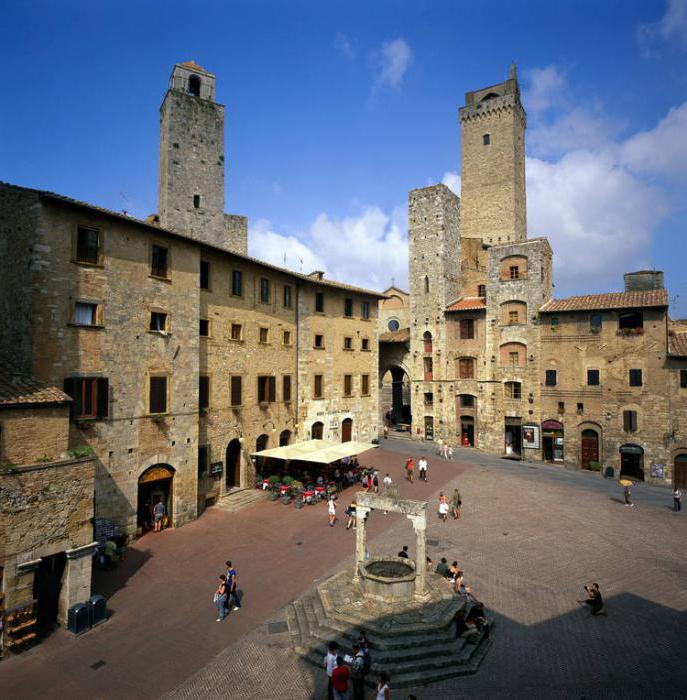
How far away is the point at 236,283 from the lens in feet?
89.4

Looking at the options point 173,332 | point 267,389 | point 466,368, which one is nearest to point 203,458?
point 267,389

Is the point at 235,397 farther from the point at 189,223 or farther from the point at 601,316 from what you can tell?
the point at 601,316

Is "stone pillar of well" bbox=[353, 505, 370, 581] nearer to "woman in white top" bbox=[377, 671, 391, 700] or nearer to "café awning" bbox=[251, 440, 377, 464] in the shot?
"woman in white top" bbox=[377, 671, 391, 700]

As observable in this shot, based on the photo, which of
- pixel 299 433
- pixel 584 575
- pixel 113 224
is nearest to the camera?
pixel 584 575

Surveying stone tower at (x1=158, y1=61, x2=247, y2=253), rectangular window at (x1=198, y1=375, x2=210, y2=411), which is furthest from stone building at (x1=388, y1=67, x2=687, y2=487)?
rectangular window at (x1=198, y1=375, x2=210, y2=411)

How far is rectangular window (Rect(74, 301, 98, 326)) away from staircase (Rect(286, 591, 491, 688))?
44.0 ft

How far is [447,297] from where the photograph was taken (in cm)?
4147

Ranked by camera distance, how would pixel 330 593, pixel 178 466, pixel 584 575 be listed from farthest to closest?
pixel 178 466, pixel 584 575, pixel 330 593

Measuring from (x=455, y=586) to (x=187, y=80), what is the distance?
35.1 meters

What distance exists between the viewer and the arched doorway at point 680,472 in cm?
3188

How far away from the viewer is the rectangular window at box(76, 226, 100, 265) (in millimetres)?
18750

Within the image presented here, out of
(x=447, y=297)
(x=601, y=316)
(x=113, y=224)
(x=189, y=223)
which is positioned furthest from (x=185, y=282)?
(x=601, y=316)

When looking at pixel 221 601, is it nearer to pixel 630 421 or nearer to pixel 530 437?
pixel 530 437

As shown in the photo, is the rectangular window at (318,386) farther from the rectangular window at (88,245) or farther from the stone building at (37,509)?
the stone building at (37,509)
